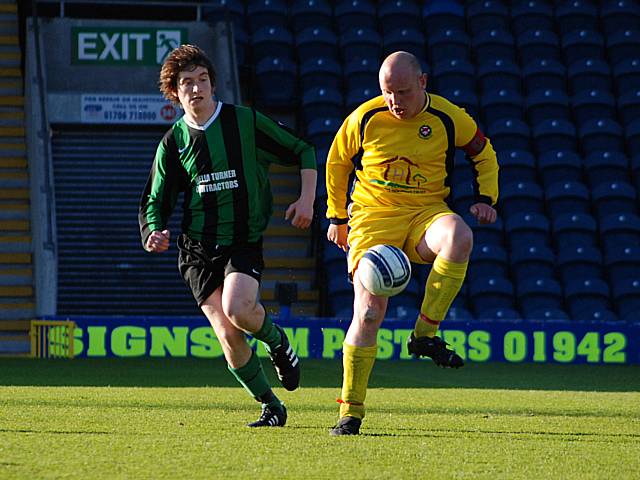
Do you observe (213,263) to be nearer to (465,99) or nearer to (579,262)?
(579,262)

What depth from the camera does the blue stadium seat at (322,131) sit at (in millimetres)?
→ 16016

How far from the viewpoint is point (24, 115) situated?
17.2 meters

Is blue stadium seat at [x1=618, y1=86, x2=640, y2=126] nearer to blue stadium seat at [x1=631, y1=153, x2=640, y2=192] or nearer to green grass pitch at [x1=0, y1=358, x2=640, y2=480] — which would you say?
blue stadium seat at [x1=631, y1=153, x2=640, y2=192]

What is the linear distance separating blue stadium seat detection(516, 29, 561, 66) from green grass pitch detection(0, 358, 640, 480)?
26.2ft

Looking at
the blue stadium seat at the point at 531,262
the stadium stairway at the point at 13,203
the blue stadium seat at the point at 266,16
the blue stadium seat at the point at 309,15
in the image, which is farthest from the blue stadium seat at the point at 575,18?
the stadium stairway at the point at 13,203

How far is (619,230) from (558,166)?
3.88ft

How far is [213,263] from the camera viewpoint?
6.15 meters

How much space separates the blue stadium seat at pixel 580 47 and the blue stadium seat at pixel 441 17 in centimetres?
152

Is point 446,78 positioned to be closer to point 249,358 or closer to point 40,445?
point 249,358

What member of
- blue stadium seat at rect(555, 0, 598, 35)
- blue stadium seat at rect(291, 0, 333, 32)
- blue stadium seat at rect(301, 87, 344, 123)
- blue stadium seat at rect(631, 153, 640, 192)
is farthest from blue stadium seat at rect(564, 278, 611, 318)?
blue stadium seat at rect(291, 0, 333, 32)

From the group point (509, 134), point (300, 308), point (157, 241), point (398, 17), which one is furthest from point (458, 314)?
point (157, 241)

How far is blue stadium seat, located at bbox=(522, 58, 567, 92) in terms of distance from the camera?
17266 millimetres

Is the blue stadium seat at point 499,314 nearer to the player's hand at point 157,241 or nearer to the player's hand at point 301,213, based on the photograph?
the player's hand at point 301,213

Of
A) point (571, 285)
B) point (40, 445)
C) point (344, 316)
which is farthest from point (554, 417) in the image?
point (571, 285)
